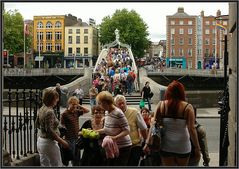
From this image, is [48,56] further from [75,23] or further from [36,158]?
[36,158]

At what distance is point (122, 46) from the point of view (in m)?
59.2

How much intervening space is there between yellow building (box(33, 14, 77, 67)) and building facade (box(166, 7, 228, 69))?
2268 cm

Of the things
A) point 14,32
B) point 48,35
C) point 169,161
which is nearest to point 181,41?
point 48,35

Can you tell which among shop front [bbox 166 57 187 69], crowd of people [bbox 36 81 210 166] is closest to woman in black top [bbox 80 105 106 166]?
crowd of people [bbox 36 81 210 166]

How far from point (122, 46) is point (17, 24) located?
25.2m

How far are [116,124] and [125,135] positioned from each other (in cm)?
18

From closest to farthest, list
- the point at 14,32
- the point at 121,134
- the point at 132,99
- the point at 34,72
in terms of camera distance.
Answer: the point at 121,134, the point at 132,99, the point at 34,72, the point at 14,32

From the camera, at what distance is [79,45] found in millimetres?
104250

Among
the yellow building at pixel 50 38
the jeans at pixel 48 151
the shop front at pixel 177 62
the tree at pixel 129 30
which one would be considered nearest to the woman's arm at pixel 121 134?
the jeans at pixel 48 151

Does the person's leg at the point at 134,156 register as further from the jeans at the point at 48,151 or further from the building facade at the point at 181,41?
the building facade at the point at 181,41

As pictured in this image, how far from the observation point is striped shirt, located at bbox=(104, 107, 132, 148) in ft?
19.2

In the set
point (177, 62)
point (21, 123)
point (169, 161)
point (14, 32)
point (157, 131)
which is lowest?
point (169, 161)

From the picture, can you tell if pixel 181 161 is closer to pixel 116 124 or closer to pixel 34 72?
pixel 116 124

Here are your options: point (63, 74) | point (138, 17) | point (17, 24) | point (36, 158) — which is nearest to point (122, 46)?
point (63, 74)
